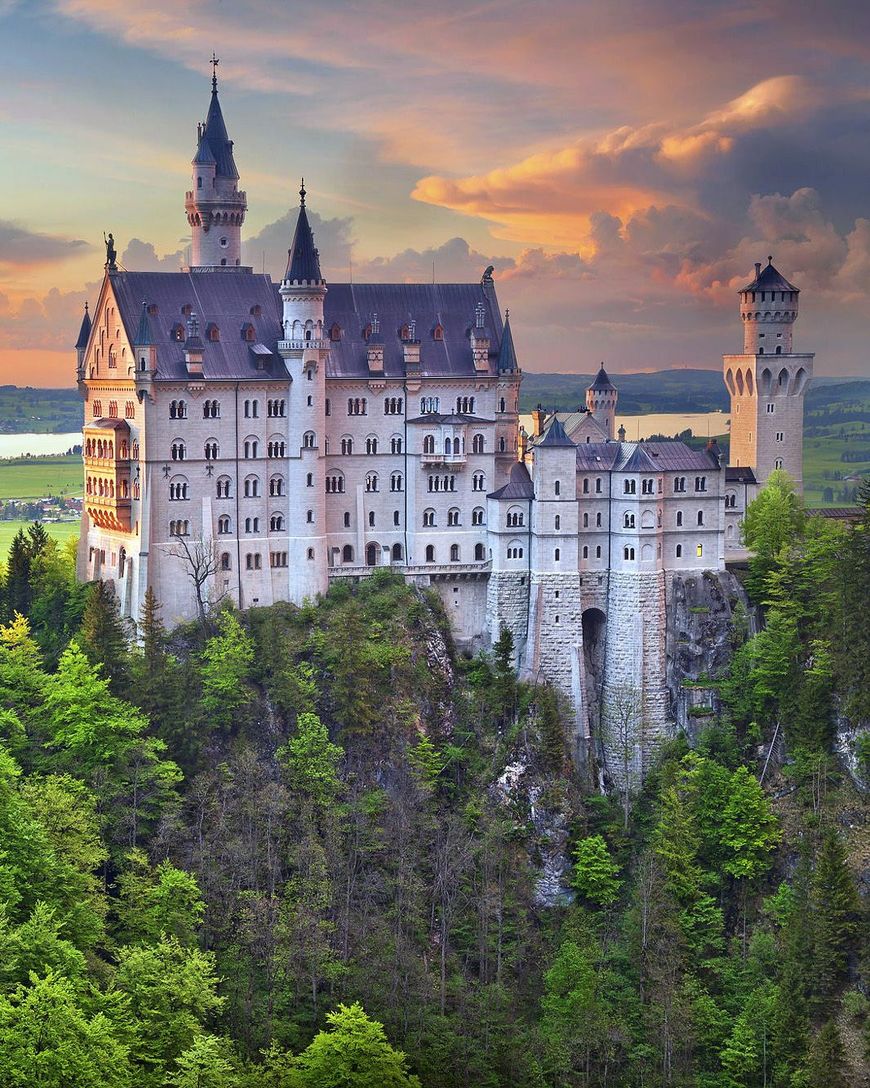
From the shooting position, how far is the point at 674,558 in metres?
113

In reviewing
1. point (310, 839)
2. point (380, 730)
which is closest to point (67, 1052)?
point (310, 839)

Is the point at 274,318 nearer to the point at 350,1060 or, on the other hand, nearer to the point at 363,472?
the point at 363,472

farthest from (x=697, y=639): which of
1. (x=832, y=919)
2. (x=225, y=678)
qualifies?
(x=225, y=678)

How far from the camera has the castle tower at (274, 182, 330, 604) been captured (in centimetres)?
10919

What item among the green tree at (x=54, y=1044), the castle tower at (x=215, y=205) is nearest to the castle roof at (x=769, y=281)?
the castle tower at (x=215, y=205)

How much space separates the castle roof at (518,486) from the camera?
112 metres

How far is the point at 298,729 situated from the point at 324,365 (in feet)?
72.7

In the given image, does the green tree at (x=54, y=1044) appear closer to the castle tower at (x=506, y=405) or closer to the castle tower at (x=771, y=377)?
the castle tower at (x=506, y=405)

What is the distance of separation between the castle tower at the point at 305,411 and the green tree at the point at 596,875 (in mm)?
21791

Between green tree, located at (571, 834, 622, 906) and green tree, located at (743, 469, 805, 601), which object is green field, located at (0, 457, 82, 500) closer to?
green tree, located at (743, 469, 805, 601)

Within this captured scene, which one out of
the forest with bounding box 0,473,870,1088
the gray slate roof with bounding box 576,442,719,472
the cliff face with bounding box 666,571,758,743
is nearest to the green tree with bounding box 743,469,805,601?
the forest with bounding box 0,473,870,1088

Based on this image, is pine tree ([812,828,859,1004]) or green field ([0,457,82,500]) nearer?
pine tree ([812,828,859,1004])

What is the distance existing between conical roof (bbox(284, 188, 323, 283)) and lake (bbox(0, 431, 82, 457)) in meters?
66.5

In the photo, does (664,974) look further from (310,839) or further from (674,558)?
(674,558)
